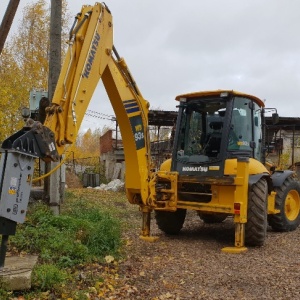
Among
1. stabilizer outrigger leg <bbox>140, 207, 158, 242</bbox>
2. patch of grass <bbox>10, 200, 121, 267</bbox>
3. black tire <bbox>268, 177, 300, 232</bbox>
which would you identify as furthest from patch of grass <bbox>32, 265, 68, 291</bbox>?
black tire <bbox>268, 177, 300, 232</bbox>

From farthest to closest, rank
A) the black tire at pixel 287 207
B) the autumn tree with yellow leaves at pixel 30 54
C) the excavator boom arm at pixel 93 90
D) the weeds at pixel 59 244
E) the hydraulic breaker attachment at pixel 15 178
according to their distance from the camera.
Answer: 1. the autumn tree with yellow leaves at pixel 30 54
2. the black tire at pixel 287 207
3. the excavator boom arm at pixel 93 90
4. the weeds at pixel 59 244
5. the hydraulic breaker attachment at pixel 15 178

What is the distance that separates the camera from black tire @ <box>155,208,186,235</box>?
9.08 m

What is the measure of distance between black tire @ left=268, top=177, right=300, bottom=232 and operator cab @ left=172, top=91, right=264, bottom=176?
1039mm

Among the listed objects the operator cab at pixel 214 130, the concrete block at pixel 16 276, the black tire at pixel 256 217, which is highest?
the operator cab at pixel 214 130

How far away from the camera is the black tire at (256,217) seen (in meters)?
7.78

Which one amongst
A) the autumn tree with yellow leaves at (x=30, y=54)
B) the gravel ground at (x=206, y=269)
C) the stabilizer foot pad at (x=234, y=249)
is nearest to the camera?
the gravel ground at (x=206, y=269)

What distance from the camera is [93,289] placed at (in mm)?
5125

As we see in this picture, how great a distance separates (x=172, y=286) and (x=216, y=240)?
328 centimetres

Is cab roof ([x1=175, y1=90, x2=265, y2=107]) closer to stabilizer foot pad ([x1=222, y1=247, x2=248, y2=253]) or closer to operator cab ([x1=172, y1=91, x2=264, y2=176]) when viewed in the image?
operator cab ([x1=172, y1=91, x2=264, y2=176])

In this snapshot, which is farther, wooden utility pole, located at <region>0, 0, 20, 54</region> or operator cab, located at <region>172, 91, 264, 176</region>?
operator cab, located at <region>172, 91, 264, 176</region>

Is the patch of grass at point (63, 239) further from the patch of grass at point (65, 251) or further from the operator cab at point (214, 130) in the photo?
the operator cab at point (214, 130)

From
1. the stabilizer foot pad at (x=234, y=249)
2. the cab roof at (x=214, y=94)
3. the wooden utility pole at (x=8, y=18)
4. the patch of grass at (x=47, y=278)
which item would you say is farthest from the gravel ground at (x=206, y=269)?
the wooden utility pole at (x=8, y=18)

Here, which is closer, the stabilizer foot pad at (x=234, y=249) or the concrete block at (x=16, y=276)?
the concrete block at (x=16, y=276)

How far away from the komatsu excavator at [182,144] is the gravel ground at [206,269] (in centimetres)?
49
